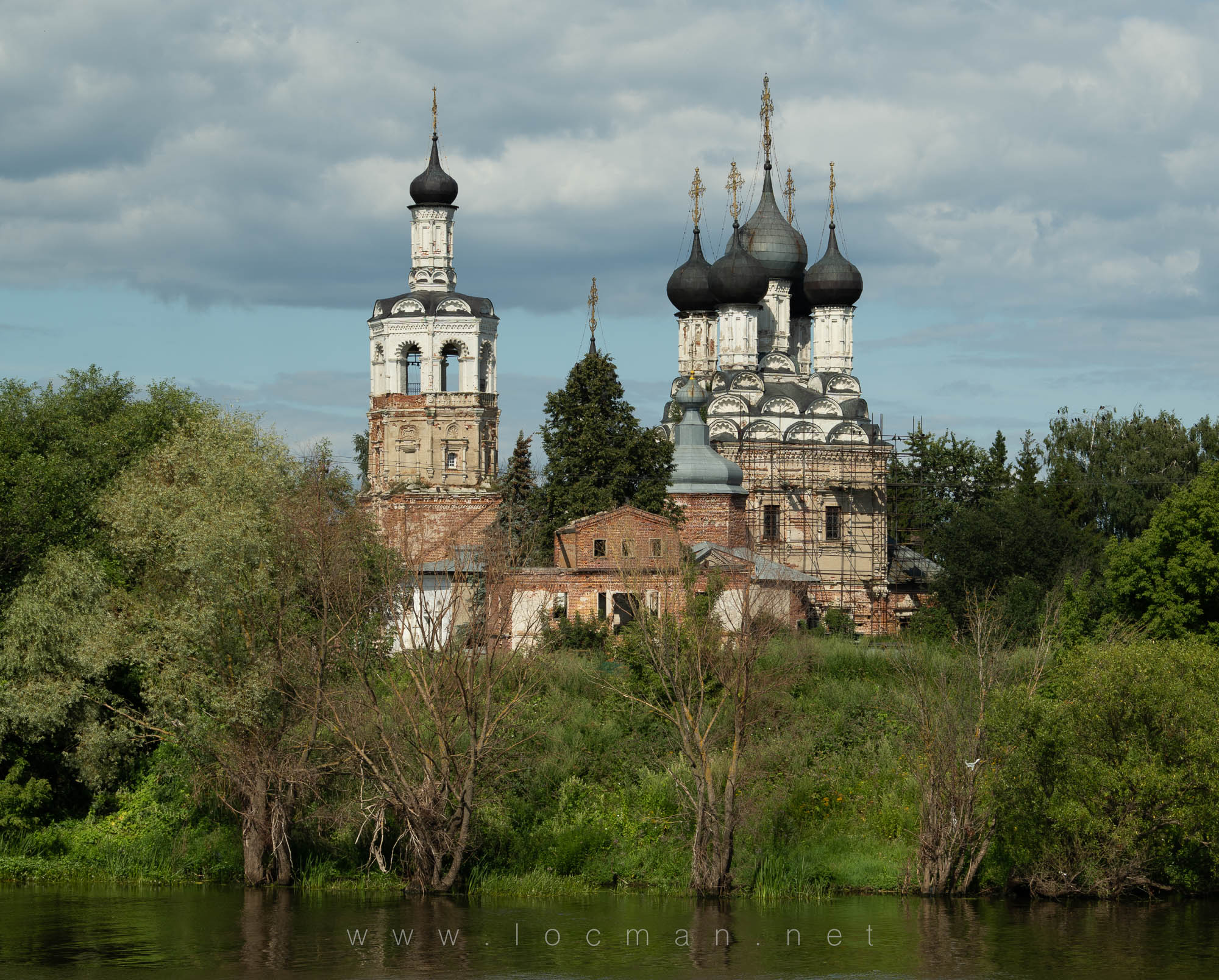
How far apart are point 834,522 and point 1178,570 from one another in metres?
→ 25.1

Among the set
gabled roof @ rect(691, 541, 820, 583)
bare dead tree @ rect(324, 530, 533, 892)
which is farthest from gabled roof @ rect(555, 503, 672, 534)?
bare dead tree @ rect(324, 530, 533, 892)

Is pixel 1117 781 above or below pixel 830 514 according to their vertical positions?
below

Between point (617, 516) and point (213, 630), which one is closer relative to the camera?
point (213, 630)

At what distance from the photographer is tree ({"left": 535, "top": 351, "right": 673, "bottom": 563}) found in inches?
1706

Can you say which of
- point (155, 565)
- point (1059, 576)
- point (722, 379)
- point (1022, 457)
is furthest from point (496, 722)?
point (1022, 457)

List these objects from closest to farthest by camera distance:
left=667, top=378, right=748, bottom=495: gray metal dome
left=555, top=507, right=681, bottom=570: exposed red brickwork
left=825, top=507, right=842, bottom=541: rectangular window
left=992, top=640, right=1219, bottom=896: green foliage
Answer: left=992, top=640, right=1219, bottom=896: green foliage, left=555, top=507, right=681, bottom=570: exposed red brickwork, left=667, top=378, right=748, bottom=495: gray metal dome, left=825, top=507, right=842, bottom=541: rectangular window

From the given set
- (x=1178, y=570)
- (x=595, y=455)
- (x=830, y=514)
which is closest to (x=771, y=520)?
(x=830, y=514)

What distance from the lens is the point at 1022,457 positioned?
63719 millimetres

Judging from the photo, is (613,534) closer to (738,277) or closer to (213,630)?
(213,630)

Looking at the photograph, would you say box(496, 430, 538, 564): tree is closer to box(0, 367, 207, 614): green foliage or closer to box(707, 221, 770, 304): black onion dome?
box(0, 367, 207, 614): green foliage

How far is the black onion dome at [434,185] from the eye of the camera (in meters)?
56.7

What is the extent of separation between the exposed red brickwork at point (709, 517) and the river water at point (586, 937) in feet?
79.9

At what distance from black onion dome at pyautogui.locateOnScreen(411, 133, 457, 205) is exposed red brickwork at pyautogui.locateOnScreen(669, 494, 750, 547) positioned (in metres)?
14.1

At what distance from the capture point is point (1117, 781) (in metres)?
24.1
